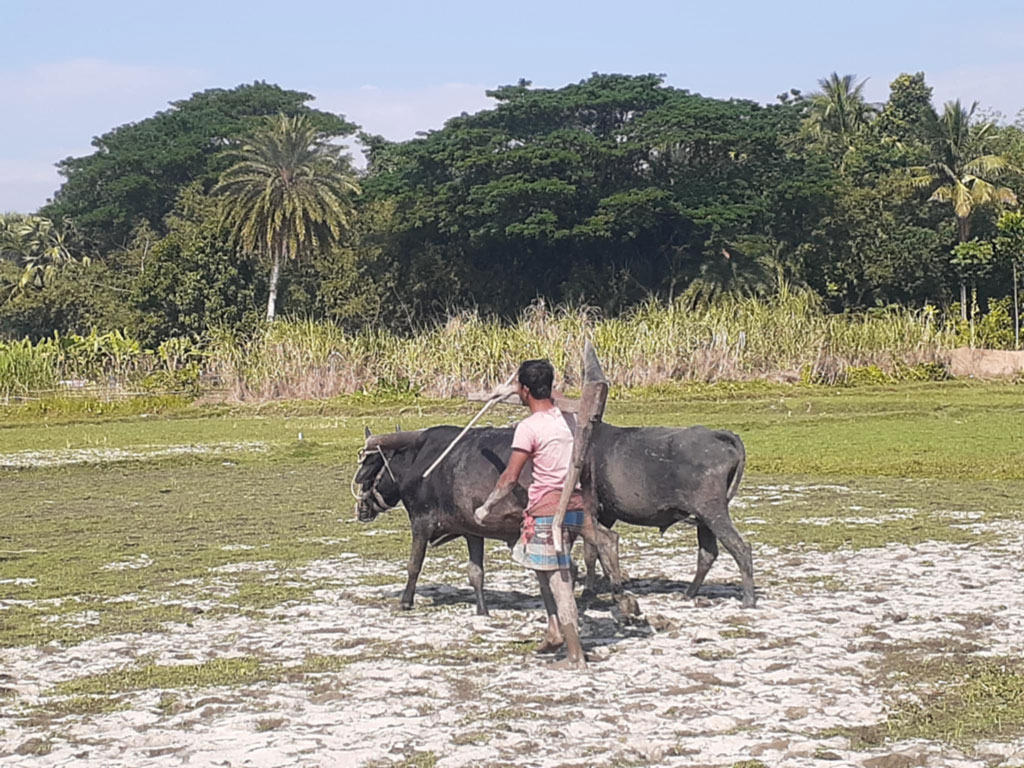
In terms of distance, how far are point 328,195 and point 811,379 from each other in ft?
83.8

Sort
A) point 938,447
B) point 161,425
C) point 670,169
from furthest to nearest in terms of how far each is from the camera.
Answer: point 670,169, point 161,425, point 938,447

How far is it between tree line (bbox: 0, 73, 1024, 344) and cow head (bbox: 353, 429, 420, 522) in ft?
151

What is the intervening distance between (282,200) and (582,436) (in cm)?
5026

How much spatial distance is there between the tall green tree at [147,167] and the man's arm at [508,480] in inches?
2607

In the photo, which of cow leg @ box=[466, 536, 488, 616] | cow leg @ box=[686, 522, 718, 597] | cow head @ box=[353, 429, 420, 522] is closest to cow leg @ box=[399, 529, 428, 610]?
cow leg @ box=[466, 536, 488, 616]

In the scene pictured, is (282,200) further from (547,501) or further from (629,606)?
(547,501)

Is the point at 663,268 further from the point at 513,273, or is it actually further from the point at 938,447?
the point at 938,447

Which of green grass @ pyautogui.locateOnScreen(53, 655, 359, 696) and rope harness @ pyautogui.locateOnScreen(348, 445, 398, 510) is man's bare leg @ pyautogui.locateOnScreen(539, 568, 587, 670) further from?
rope harness @ pyautogui.locateOnScreen(348, 445, 398, 510)

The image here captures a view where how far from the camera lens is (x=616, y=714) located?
7.45 meters

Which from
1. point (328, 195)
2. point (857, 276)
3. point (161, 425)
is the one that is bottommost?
point (161, 425)

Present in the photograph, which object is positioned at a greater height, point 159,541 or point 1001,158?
point 1001,158

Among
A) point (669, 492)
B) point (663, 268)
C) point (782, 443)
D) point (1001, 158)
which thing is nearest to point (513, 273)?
point (663, 268)

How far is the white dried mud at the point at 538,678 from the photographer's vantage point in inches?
268

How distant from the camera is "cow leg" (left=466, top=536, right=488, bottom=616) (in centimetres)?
1046
